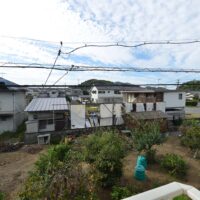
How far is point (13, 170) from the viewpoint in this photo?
35.2 feet

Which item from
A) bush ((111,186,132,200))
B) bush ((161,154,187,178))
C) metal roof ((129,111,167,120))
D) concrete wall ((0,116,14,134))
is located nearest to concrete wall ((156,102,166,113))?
metal roof ((129,111,167,120))

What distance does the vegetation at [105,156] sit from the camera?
7.16 m

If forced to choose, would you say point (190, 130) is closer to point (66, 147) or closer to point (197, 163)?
point (197, 163)

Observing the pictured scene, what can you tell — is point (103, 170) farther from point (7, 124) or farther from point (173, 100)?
point (173, 100)

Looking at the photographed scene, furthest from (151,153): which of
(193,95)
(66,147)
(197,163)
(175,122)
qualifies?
(193,95)

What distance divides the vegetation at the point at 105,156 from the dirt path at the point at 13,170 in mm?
3655

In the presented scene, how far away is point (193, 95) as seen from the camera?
178 feet

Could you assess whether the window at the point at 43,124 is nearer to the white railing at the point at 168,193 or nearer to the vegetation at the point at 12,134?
the vegetation at the point at 12,134

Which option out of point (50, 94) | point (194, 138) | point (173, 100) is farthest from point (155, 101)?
point (50, 94)

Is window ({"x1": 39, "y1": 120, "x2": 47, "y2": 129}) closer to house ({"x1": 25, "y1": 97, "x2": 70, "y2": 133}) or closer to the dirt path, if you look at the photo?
house ({"x1": 25, "y1": 97, "x2": 70, "y2": 133})

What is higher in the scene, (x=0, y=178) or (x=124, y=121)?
(x=124, y=121)

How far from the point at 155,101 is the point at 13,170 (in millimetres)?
18151

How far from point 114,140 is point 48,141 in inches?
396

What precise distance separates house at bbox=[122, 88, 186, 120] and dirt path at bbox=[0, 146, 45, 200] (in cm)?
1237
